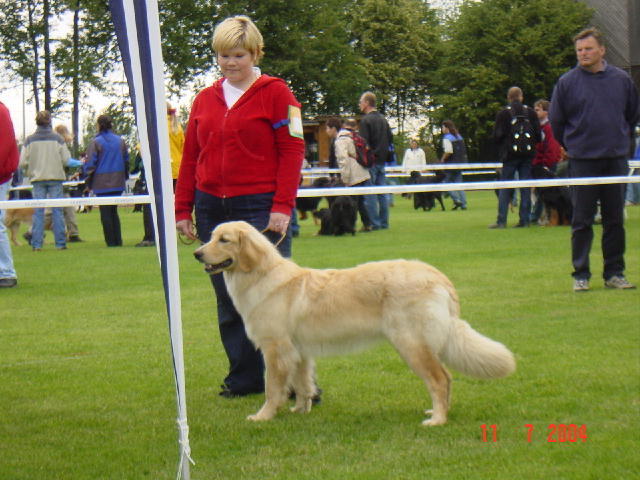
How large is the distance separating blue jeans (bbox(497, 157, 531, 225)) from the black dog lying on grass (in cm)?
247

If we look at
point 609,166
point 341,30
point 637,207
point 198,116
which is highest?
point 341,30

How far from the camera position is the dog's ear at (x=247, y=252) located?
4832 millimetres

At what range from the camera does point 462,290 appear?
9.12 m

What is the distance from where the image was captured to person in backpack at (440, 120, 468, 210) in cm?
A: 2254

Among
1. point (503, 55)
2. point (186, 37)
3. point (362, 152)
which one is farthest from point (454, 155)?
point (503, 55)

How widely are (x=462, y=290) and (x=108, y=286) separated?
3763mm

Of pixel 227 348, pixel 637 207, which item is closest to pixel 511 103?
pixel 637 207

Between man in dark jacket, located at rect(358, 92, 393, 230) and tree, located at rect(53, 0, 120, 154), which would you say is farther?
tree, located at rect(53, 0, 120, 154)

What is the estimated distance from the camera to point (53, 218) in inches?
603

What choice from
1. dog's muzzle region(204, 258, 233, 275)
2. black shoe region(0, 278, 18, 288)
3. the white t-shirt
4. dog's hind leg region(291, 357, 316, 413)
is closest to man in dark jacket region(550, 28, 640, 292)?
dog's hind leg region(291, 357, 316, 413)

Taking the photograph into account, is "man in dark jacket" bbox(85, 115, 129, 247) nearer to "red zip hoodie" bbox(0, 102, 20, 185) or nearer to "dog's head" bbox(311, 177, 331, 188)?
"dog's head" bbox(311, 177, 331, 188)

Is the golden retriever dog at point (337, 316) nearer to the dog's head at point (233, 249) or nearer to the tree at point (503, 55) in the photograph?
the dog's head at point (233, 249)

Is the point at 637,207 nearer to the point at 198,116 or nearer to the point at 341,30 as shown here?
the point at 198,116

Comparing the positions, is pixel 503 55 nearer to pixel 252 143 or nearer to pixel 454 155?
pixel 454 155
